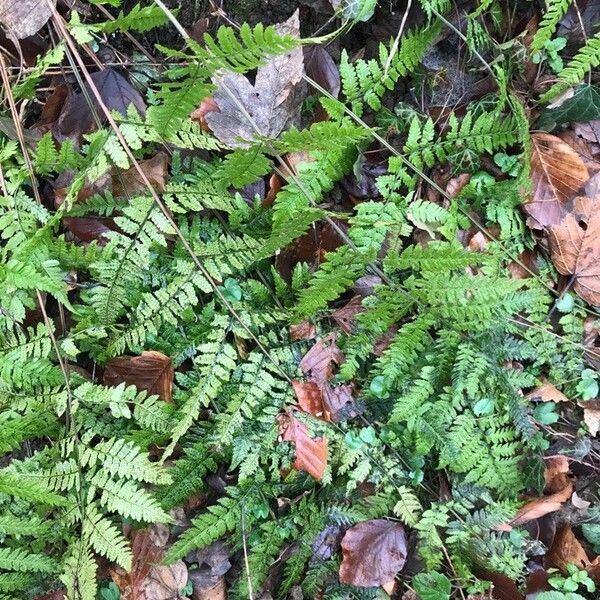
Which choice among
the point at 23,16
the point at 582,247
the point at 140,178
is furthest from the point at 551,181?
the point at 23,16

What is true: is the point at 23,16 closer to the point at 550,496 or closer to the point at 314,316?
the point at 314,316

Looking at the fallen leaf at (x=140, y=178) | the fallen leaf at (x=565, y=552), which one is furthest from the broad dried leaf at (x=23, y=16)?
the fallen leaf at (x=565, y=552)

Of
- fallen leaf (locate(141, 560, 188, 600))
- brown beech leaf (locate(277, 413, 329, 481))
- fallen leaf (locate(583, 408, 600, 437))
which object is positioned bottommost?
fallen leaf (locate(141, 560, 188, 600))

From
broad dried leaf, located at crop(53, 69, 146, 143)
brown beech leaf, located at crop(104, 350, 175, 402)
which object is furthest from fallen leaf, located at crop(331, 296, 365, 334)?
Answer: broad dried leaf, located at crop(53, 69, 146, 143)

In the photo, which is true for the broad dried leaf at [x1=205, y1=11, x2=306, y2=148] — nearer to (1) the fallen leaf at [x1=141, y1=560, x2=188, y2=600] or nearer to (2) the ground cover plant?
(2) the ground cover plant

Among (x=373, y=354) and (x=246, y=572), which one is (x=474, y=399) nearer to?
(x=373, y=354)

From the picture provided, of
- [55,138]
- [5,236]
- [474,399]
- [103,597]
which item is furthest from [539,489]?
[55,138]

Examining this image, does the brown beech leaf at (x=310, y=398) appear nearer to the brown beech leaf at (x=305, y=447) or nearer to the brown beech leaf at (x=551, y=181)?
the brown beech leaf at (x=305, y=447)
